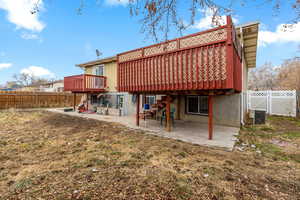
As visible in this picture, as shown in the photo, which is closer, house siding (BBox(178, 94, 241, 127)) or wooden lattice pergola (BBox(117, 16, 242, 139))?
wooden lattice pergola (BBox(117, 16, 242, 139))

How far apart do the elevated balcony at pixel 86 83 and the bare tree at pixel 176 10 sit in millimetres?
9322

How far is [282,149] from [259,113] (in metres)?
3.92

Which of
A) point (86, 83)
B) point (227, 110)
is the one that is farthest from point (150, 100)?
point (86, 83)

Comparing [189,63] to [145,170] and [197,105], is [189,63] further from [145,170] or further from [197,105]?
[197,105]

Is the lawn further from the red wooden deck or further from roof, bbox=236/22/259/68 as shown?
roof, bbox=236/22/259/68

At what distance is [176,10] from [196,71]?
2310 mm

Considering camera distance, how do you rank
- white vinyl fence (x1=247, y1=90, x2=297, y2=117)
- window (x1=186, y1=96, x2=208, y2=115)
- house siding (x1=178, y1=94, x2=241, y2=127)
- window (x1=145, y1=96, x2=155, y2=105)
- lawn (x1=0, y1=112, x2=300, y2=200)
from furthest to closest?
window (x1=145, y1=96, x2=155, y2=105)
white vinyl fence (x1=247, y1=90, x2=297, y2=117)
window (x1=186, y1=96, x2=208, y2=115)
house siding (x1=178, y1=94, x2=241, y2=127)
lawn (x1=0, y1=112, x2=300, y2=200)

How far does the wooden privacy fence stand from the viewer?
13441mm

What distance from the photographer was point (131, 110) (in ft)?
36.0

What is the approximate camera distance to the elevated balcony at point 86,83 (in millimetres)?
11078

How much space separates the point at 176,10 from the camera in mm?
2660

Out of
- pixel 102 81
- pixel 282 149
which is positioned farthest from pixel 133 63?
pixel 102 81

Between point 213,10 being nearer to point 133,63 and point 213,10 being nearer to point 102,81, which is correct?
point 133,63

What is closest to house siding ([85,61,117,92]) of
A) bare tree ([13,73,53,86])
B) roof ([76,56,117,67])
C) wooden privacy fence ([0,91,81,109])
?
roof ([76,56,117,67])
